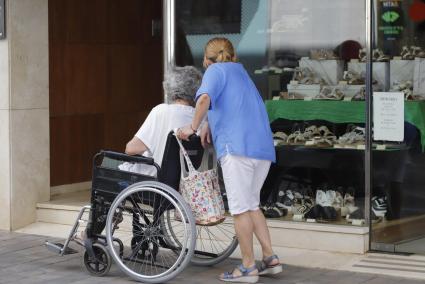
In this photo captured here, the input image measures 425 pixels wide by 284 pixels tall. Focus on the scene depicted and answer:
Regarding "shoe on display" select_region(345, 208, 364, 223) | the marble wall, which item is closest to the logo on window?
"shoe on display" select_region(345, 208, 364, 223)

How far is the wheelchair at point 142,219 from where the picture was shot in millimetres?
6582

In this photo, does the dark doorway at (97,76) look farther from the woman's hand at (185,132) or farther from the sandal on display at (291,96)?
the woman's hand at (185,132)

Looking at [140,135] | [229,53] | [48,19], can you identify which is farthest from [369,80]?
[48,19]

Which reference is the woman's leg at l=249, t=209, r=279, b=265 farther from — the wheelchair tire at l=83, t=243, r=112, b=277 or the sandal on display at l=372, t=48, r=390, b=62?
the sandal on display at l=372, t=48, r=390, b=62

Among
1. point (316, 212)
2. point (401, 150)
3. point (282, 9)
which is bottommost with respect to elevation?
point (316, 212)

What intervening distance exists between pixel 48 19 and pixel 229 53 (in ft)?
10.4

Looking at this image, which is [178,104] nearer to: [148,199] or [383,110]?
[148,199]

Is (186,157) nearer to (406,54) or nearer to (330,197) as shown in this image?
(330,197)

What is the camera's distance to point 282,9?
26.7ft

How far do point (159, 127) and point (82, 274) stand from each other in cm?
127

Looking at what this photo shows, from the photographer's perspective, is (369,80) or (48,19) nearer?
(369,80)

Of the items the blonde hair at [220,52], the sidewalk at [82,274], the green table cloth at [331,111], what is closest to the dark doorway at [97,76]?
the sidewalk at [82,274]

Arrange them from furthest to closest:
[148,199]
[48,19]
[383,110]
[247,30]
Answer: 1. [48,19]
2. [247,30]
3. [383,110]
4. [148,199]

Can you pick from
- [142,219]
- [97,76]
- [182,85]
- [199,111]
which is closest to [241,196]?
[199,111]
